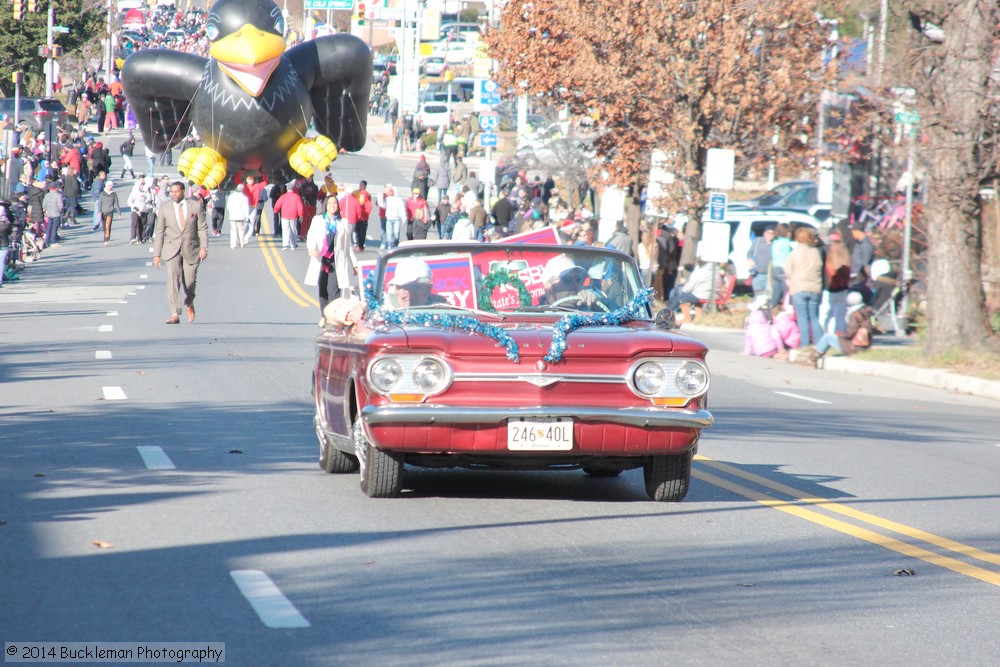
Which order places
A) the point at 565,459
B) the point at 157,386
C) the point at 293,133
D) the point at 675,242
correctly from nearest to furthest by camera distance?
1. the point at 565,459
2. the point at 157,386
3. the point at 675,242
4. the point at 293,133

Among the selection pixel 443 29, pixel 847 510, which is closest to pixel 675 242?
pixel 847 510

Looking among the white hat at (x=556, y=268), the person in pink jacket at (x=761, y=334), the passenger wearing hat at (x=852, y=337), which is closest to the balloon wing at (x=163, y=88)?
the person in pink jacket at (x=761, y=334)

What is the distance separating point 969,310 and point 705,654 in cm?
1684

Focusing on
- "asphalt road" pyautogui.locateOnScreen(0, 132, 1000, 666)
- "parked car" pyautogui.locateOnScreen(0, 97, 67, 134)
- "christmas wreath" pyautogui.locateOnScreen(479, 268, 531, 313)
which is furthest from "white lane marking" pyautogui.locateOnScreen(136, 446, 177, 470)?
"parked car" pyautogui.locateOnScreen(0, 97, 67, 134)

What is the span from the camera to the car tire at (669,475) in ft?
29.7

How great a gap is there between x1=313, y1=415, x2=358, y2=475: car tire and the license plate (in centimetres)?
196

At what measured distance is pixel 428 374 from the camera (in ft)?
27.6

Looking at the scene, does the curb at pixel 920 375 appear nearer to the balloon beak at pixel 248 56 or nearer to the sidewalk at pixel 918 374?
the sidewalk at pixel 918 374

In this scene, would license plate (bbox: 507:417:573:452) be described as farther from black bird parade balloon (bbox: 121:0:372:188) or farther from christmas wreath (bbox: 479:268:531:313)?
black bird parade balloon (bbox: 121:0:372:188)

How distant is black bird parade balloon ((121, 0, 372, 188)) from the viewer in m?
32.6

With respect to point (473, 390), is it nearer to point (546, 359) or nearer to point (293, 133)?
point (546, 359)

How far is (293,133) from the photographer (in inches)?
1326

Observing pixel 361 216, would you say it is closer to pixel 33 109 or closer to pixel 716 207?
pixel 716 207

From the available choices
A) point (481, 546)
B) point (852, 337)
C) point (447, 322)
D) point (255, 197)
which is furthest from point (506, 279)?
point (255, 197)
